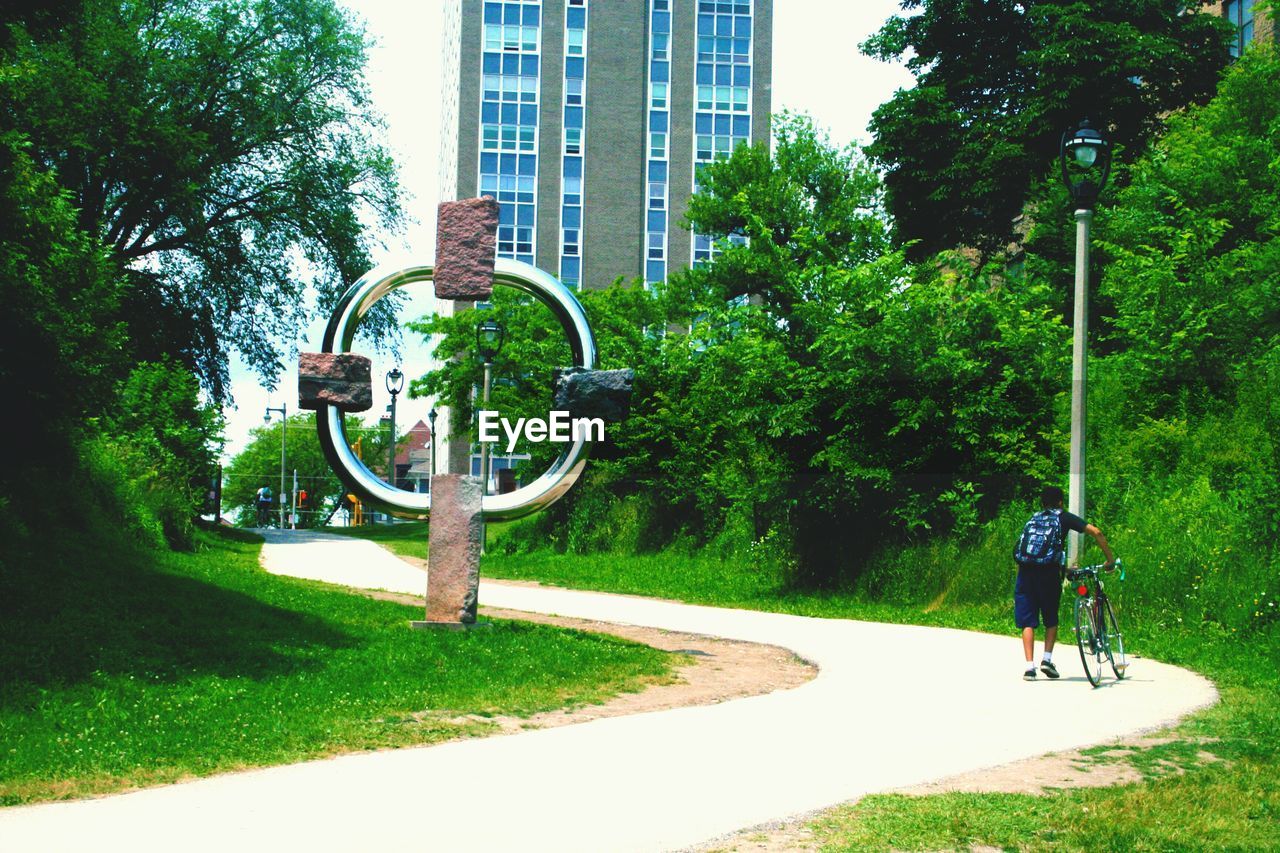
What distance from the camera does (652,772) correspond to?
7.50 meters

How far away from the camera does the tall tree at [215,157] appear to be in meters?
33.8

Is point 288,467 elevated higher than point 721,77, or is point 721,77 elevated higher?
point 721,77

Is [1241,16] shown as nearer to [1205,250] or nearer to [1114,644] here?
[1205,250]

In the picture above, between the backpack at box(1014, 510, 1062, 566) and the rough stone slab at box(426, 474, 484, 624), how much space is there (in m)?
5.39

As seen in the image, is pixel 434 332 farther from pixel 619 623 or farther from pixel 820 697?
pixel 820 697

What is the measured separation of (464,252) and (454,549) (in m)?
3.09

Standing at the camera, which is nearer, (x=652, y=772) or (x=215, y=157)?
(x=652, y=772)

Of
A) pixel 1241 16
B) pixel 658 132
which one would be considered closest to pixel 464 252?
pixel 1241 16

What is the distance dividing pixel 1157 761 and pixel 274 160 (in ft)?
116

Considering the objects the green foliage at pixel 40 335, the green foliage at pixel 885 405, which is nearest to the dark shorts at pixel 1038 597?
the green foliage at pixel 885 405

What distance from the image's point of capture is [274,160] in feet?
127

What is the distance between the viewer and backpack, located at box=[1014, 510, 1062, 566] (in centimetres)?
1184

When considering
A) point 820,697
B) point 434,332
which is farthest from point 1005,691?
point 434,332

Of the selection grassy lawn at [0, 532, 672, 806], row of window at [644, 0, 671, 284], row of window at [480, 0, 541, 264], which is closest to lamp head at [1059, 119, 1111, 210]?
grassy lawn at [0, 532, 672, 806]
